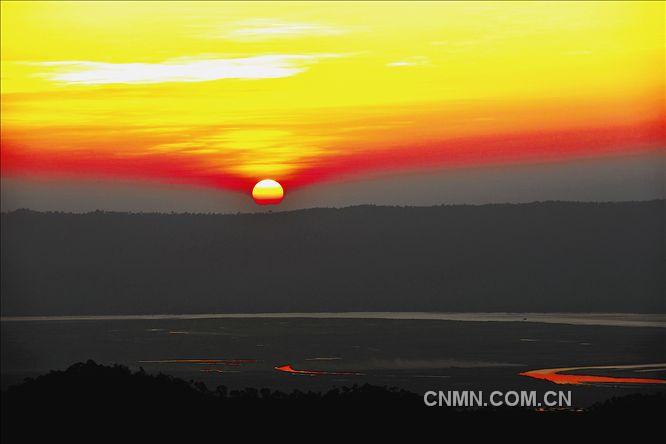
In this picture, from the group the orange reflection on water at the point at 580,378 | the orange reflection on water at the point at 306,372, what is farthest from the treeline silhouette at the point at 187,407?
the orange reflection on water at the point at 306,372

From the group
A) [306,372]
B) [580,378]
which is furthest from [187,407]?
[580,378]

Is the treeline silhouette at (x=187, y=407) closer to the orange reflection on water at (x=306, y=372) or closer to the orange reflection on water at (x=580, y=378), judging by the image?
the orange reflection on water at (x=580, y=378)

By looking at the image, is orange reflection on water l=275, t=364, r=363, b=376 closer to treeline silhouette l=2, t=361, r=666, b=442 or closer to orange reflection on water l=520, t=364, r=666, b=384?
treeline silhouette l=2, t=361, r=666, b=442

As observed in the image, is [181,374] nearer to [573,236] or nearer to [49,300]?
[49,300]

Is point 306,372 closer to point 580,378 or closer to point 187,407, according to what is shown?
point 187,407

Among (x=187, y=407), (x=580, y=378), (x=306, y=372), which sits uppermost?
(x=306, y=372)

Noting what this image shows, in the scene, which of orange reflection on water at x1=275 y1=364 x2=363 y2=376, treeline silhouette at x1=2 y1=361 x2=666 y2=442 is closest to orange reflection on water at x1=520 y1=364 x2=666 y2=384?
treeline silhouette at x1=2 y1=361 x2=666 y2=442

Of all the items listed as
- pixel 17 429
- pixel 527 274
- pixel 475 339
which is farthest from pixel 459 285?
pixel 17 429

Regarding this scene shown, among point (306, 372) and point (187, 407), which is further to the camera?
point (306, 372)

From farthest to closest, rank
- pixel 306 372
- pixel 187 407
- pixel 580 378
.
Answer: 1. pixel 306 372
2. pixel 580 378
3. pixel 187 407
